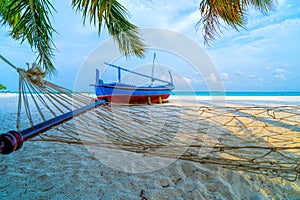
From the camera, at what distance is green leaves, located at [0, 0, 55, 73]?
191 centimetres

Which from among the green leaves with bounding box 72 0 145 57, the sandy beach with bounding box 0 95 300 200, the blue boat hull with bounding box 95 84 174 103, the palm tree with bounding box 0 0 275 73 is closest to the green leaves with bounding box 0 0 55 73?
the palm tree with bounding box 0 0 275 73

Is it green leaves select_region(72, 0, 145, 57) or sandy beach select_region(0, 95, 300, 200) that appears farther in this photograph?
green leaves select_region(72, 0, 145, 57)

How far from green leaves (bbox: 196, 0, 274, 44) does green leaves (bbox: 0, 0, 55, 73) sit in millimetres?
1741

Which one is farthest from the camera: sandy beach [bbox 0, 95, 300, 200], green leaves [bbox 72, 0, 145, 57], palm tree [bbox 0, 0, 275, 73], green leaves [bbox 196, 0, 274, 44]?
green leaves [bbox 72, 0, 145, 57]

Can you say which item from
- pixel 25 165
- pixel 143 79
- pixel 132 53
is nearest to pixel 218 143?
pixel 25 165

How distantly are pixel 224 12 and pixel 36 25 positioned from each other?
2009mm

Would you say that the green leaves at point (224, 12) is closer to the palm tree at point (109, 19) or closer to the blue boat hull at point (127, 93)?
the palm tree at point (109, 19)

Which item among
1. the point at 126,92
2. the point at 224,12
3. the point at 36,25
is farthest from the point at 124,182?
the point at 126,92

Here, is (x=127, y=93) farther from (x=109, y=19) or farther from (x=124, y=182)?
(x=124, y=182)

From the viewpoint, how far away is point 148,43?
2.37m

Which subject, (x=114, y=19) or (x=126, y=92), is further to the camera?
(x=126, y=92)

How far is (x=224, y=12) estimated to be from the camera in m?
1.65

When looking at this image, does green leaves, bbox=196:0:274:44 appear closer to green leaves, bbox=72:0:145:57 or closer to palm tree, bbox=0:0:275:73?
palm tree, bbox=0:0:275:73

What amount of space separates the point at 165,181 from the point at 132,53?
1739 mm
